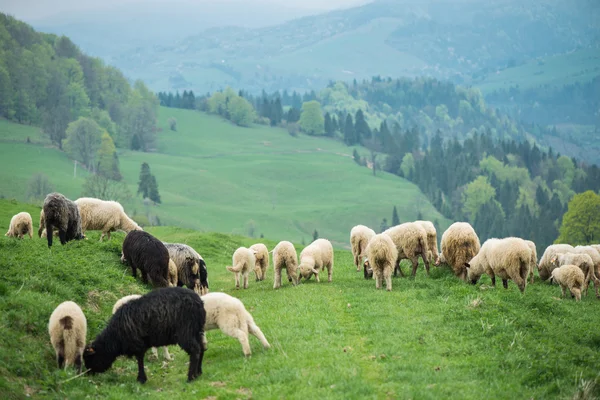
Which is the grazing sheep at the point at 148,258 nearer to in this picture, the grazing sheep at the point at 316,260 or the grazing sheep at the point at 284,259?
the grazing sheep at the point at 284,259

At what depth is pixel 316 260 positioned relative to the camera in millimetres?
24953

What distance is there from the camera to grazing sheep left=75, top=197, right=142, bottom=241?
26.0 meters

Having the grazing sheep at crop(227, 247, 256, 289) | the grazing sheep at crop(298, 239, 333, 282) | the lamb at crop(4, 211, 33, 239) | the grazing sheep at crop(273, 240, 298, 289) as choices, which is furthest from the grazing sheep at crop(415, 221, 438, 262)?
the lamb at crop(4, 211, 33, 239)

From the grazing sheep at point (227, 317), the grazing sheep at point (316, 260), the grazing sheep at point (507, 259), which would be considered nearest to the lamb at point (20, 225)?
the grazing sheep at point (316, 260)

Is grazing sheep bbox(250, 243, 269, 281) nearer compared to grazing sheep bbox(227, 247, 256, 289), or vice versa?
grazing sheep bbox(227, 247, 256, 289)

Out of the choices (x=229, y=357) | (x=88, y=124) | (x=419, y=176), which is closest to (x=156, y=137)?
(x=88, y=124)

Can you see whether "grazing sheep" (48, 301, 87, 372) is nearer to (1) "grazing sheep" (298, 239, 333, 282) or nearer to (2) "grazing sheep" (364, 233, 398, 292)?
(2) "grazing sheep" (364, 233, 398, 292)

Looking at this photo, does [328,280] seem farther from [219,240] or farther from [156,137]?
[156,137]

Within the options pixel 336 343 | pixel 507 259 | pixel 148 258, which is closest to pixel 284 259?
pixel 148 258

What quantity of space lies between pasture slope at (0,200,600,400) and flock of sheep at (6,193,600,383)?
575 millimetres

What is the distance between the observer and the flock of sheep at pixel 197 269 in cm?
1374

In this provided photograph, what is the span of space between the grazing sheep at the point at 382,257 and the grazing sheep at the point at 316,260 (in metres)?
2.72

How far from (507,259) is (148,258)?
11453mm

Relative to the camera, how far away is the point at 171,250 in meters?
22.5
